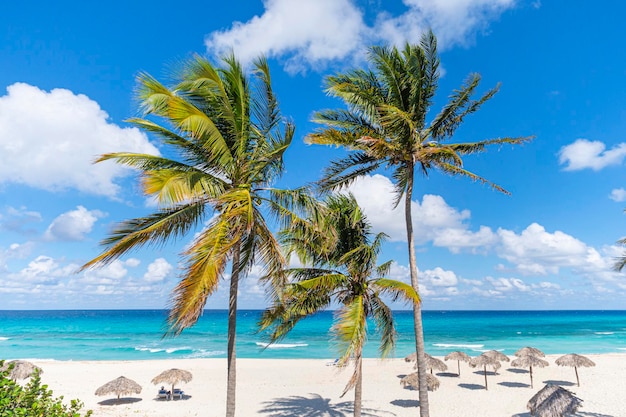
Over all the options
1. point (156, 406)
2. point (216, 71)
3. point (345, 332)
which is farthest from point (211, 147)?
point (156, 406)

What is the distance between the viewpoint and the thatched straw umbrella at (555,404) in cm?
1219

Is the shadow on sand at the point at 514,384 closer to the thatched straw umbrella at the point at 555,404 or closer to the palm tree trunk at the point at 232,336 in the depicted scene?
the thatched straw umbrella at the point at 555,404

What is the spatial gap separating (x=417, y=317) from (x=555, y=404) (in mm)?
6886

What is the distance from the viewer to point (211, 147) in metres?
7.05

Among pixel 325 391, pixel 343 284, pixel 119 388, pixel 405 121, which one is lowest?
pixel 325 391

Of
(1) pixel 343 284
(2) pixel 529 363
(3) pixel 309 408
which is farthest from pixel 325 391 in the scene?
(1) pixel 343 284

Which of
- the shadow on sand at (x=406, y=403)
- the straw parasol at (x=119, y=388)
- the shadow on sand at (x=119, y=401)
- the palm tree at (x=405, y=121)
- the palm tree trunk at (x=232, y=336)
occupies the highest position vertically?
the palm tree at (x=405, y=121)

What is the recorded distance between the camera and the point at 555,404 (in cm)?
1235

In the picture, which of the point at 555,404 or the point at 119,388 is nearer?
the point at 555,404

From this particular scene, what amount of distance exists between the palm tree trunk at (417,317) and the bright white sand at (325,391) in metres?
6.00

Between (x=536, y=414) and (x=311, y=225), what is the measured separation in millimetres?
10769

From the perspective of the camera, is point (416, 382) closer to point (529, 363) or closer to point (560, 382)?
point (529, 363)

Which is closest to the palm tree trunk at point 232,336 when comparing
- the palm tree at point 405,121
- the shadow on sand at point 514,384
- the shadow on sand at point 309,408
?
the palm tree at point 405,121

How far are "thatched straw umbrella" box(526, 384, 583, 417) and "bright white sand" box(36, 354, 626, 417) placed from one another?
2300mm
